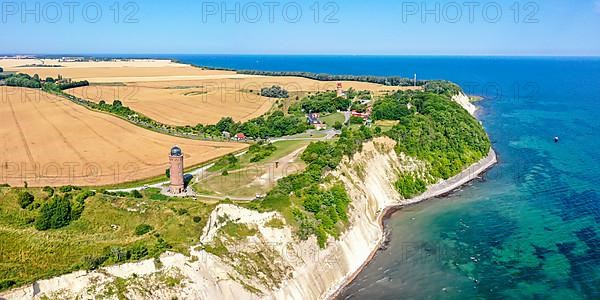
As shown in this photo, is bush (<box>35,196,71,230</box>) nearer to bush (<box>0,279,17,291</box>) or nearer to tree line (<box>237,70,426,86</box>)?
bush (<box>0,279,17,291</box>)

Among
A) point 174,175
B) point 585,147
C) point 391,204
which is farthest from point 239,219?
point 585,147

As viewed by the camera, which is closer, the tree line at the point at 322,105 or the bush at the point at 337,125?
the bush at the point at 337,125

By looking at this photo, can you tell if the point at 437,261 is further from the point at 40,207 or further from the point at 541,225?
the point at 40,207

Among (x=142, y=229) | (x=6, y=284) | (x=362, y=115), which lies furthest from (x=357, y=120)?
(x=6, y=284)

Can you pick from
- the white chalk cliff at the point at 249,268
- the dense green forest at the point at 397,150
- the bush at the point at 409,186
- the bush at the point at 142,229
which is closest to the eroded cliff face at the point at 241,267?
the white chalk cliff at the point at 249,268

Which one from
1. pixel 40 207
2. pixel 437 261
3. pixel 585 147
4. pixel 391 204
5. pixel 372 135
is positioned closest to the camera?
pixel 40 207

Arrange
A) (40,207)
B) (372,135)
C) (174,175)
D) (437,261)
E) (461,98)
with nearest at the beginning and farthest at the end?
(40,207) → (437,261) → (174,175) → (372,135) → (461,98)

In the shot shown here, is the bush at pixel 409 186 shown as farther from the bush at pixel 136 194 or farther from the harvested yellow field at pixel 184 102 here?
the harvested yellow field at pixel 184 102
